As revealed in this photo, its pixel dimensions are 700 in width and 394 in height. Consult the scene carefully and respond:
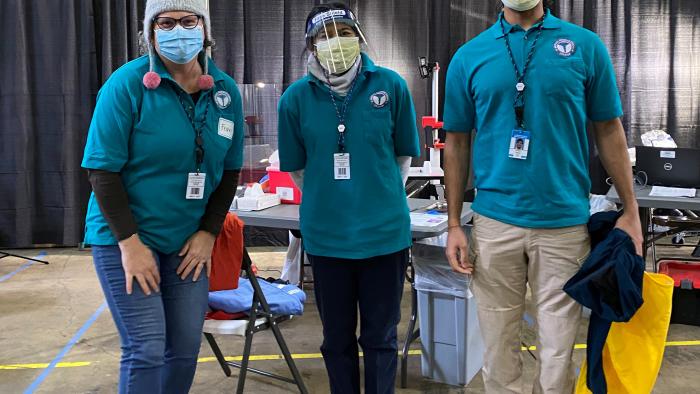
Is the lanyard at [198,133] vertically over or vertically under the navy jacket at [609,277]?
over

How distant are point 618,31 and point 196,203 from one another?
562 centimetres

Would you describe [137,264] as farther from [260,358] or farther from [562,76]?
[260,358]

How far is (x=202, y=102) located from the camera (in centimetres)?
177

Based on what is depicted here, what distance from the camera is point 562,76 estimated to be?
5.43 ft

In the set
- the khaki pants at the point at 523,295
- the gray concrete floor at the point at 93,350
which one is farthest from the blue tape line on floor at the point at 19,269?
the khaki pants at the point at 523,295

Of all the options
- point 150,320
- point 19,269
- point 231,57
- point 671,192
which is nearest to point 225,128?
point 150,320

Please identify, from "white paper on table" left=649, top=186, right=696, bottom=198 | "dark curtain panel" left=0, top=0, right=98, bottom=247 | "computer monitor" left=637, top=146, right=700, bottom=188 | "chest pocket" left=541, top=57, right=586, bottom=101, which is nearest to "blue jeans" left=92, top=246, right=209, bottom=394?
"chest pocket" left=541, top=57, right=586, bottom=101

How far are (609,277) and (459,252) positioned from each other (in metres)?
0.41

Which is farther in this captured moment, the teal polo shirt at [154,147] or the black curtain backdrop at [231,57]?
the black curtain backdrop at [231,57]

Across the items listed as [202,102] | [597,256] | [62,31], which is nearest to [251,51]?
[62,31]

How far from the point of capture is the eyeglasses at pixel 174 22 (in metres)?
1.74

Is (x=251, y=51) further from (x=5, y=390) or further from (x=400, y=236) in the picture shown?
(x=400, y=236)

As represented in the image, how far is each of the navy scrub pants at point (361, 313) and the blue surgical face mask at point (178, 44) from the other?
709mm

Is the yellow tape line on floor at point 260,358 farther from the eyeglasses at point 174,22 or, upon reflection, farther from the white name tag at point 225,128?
the eyeglasses at point 174,22
